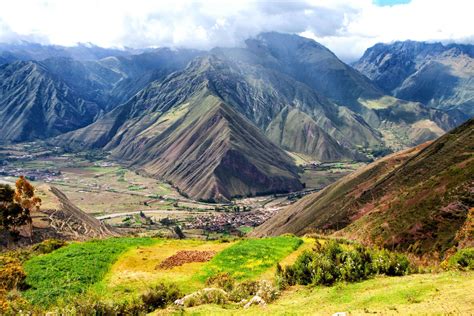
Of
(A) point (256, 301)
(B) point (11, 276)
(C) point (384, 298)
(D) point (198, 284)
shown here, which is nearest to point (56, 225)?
(B) point (11, 276)

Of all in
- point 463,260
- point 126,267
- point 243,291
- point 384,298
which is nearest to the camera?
point 384,298

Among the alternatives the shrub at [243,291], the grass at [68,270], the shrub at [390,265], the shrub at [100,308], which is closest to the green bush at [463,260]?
the shrub at [390,265]

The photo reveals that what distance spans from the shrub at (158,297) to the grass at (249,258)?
6.14 metres

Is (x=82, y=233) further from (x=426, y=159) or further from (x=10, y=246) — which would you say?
(x=426, y=159)

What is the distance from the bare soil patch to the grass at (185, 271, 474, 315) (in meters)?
14.1

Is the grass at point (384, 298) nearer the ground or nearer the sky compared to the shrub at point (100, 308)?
nearer the sky

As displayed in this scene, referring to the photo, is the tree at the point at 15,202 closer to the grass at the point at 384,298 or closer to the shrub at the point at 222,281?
A: the shrub at the point at 222,281

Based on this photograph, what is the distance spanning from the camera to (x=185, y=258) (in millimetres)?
43531

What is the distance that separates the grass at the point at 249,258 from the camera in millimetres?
39094

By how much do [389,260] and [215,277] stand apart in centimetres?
1453

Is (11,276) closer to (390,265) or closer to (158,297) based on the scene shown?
(158,297)

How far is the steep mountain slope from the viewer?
178 feet

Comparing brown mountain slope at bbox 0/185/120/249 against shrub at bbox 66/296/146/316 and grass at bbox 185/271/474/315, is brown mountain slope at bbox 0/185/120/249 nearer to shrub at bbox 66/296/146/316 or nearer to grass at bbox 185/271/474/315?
shrub at bbox 66/296/146/316

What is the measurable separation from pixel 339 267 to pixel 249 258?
495 inches
